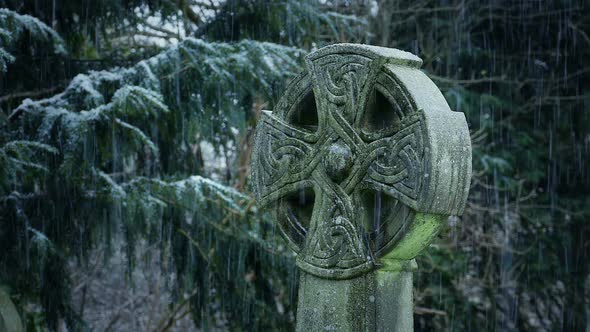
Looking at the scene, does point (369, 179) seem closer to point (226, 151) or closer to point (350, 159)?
point (350, 159)

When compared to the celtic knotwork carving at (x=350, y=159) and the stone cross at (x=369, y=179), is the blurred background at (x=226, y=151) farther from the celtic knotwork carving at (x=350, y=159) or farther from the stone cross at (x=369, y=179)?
the stone cross at (x=369, y=179)

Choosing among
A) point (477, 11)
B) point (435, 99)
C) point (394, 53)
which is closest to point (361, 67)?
point (394, 53)

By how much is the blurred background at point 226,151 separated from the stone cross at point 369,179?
164cm

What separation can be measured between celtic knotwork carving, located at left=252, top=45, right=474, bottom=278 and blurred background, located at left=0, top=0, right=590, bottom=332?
1446mm

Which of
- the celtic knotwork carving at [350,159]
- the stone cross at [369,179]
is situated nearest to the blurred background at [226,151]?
the celtic knotwork carving at [350,159]

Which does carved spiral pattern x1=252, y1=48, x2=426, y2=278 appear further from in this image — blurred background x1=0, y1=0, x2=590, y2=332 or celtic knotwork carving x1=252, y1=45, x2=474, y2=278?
blurred background x1=0, y1=0, x2=590, y2=332

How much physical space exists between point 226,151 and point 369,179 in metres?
3.52

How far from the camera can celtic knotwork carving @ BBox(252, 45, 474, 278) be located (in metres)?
2.97

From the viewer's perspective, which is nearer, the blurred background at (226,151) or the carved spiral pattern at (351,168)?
the carved spiral pattern at (351,168)

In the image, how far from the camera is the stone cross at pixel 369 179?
294 centimetres

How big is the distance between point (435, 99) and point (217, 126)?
3.21 meters

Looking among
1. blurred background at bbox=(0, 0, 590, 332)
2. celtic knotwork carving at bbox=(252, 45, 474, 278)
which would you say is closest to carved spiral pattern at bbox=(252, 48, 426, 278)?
celtic knotwork carving at bbox=(252, 45, 474, 278)

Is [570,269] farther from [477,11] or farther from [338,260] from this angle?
[338,260]

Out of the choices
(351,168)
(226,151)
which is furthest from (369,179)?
(226,151)
